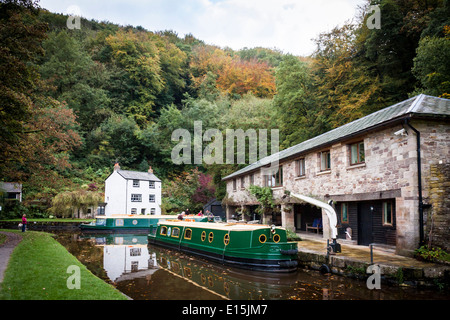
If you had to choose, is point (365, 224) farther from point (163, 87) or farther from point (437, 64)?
point (163, 87)

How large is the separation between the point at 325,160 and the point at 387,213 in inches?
162

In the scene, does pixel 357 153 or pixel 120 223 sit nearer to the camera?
pixel 357 153

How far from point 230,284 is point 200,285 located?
888 millimetres

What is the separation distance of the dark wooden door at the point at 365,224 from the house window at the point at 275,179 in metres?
6.43

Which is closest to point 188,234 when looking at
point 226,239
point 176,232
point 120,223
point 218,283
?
point 176,232

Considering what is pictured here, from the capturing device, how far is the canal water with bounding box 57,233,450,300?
7578 millimetres

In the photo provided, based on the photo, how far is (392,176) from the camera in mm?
10750

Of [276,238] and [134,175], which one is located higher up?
[134,175]

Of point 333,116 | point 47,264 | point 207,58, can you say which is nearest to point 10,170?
point 47,264

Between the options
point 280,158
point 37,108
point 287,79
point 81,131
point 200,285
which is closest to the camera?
point 200,285

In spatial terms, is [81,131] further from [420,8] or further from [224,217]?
[420,8]

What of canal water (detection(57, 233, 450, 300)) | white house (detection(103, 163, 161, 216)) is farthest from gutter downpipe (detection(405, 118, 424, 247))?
white house (detection(103, 163, 161, 216))

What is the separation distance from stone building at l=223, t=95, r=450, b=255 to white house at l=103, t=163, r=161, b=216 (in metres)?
21.3

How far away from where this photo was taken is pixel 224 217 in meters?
29.8
